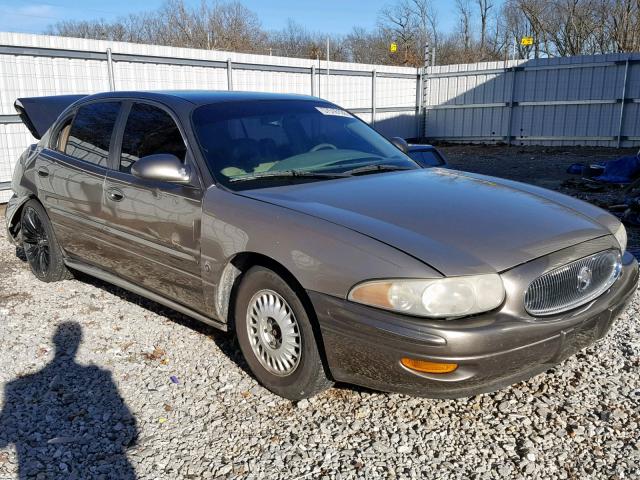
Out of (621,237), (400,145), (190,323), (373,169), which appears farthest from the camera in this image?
(400,145)

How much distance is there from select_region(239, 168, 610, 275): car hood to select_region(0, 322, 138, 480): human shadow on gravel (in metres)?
1.43

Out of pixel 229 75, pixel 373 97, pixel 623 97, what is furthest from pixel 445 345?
pixel 623 97

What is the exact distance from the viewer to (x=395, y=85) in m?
19.8

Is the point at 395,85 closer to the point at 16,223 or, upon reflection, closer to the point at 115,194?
the point at 16,223

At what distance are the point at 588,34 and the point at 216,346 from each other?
3622 centimetres

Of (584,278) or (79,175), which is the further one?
(79,175)

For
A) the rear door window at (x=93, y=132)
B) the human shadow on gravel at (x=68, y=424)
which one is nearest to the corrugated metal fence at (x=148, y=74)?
the rear door window at (x=93, y=132)

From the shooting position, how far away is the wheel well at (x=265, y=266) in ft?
9.48

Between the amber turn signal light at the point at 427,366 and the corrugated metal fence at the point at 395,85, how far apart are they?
936cm

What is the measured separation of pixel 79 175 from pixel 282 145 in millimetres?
1754

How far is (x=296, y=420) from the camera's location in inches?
119

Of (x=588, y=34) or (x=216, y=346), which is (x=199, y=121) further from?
(x=588, y=34)

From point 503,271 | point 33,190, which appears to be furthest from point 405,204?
point 33,190

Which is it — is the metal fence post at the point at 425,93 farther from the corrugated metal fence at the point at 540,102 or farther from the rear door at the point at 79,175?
the rear door at the point at 79,175
